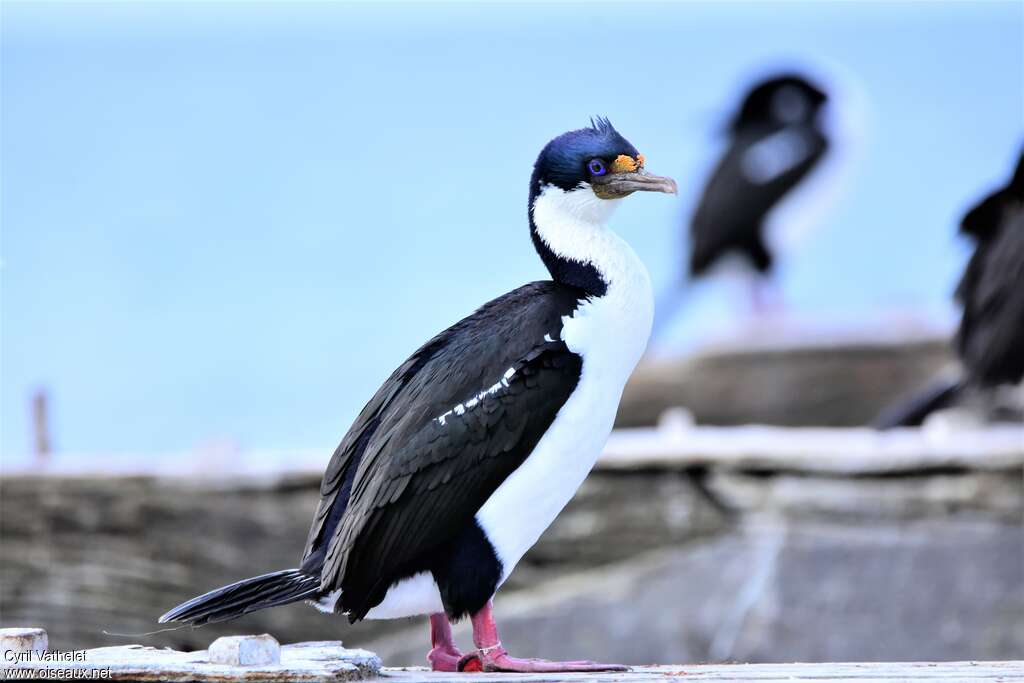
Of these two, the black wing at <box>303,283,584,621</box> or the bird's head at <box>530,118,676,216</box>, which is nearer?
the black wing at <box>303,283,584,621</box>

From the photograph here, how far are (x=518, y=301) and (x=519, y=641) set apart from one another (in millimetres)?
2771

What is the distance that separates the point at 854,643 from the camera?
6.45 m

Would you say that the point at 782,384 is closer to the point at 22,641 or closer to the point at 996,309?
the point at 996,309

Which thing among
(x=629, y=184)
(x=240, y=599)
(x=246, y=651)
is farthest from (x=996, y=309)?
(x=246, y=651)

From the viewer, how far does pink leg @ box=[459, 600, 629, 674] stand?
12.3 feet

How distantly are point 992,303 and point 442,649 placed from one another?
15.9 feet

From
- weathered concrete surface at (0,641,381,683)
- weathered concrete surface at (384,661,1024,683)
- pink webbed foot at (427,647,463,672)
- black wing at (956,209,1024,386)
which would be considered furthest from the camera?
black wing at (956,209,1024,386)

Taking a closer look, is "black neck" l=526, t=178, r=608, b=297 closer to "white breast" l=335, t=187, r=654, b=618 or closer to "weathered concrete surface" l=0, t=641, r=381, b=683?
"white breast" l=335, t=187, r=654, b=618

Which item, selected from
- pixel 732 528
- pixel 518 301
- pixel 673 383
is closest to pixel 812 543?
pixel 732 528

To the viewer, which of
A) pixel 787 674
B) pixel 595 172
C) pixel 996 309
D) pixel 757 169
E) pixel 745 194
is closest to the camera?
pixel 787 674

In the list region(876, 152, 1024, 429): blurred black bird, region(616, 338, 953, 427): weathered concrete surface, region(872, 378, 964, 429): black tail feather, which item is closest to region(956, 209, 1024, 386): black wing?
region(876, 152, 1024, 429): blurred black bird

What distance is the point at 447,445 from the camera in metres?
3.77

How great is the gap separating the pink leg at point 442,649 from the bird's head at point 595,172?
3.55 feet

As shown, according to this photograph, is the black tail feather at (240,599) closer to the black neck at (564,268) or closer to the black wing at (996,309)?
the black neck at (564,268)
